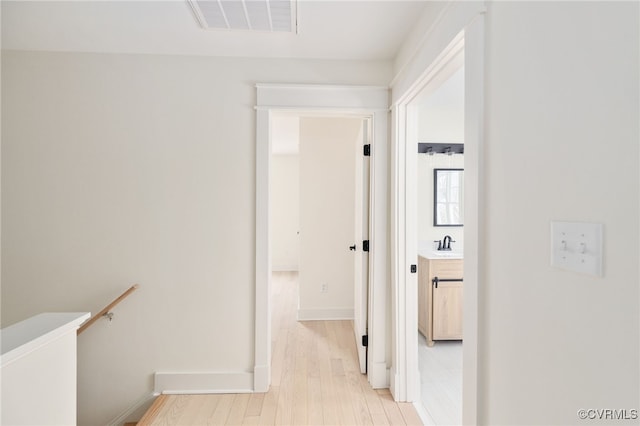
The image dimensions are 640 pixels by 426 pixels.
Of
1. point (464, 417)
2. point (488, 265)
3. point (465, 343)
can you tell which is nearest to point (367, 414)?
point (464, 417)

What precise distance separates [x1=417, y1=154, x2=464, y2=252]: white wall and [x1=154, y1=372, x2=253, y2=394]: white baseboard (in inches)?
91.9

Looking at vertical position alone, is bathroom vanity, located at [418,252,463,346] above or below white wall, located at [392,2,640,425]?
below

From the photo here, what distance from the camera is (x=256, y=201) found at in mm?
2209

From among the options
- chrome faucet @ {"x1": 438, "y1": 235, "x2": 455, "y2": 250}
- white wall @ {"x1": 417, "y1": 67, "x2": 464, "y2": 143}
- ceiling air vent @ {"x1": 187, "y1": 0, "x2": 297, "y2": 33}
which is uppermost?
ceiling air vent @ {"x1": 187, "y1": 0, "x2": 297, "y2": 33}

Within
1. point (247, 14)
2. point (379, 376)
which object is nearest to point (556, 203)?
point (247, 14)

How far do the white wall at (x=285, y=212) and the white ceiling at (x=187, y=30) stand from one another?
176 inches

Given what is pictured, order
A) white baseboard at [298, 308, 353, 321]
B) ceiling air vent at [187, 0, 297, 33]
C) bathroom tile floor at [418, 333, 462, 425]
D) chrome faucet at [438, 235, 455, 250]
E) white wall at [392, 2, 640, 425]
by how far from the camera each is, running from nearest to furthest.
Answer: white wall at [392, 2, 640, 425], ceiling air vent at [187, 0, 297, 33], bathroom tile floor at [418, 333, 462, 425], chrome faucet at [438, 235, 455, 250], white baseboard at [298, 308, 353, 321]

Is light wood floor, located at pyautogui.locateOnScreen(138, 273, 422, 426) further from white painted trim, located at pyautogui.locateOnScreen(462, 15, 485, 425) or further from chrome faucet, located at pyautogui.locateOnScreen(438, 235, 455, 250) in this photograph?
chrome faucet, located at pyautogui.locateOnScreen(438, 235, 455, 250)

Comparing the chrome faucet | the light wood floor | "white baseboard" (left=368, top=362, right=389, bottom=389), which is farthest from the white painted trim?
the chrome faucet

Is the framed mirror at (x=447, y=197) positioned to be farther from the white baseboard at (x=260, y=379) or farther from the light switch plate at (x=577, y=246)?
the light switch plate at (x=577, y=246)

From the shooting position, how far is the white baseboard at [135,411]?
84.3 inches

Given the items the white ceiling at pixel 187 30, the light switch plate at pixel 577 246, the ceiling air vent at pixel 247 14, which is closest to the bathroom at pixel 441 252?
the white ceiling at pixel 187 30

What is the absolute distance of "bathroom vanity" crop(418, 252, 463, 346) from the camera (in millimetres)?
2957

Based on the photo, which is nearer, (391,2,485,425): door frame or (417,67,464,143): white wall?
(391,2,485,425): door frame
